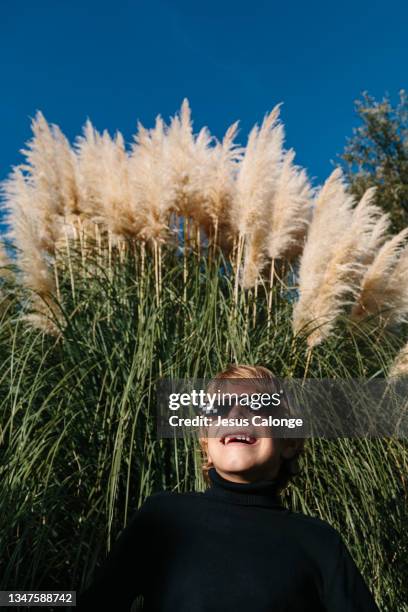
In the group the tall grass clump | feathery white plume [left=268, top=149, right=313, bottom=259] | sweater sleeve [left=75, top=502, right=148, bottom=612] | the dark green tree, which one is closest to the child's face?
sweater sleeve [left=75, top=502, right=148, bottom=612]

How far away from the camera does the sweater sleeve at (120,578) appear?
1535 millimetres

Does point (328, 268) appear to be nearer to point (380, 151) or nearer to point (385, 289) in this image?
point (385, 289)

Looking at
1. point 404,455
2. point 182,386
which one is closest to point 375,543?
point 404,455

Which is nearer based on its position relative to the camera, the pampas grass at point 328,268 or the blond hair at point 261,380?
the blond hair at point 261,380

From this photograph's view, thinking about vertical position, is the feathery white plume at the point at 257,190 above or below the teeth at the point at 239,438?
above

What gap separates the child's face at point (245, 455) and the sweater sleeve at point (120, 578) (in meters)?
0.23

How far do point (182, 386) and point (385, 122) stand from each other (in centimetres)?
1035

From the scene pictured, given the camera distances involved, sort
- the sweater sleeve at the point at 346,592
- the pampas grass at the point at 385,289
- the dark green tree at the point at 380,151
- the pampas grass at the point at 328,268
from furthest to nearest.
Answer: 1. the dark green tree at the point at 380,151
2. the pampas grass at the point at 385,289
3. the pampas grass at the point at 328,268
4. the sweater sleeve at the point at 346,592

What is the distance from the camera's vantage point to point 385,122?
11961 mm

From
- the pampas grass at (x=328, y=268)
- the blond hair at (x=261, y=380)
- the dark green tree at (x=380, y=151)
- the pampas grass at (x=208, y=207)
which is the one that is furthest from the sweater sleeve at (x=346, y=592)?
the dark green tree at (x=380, y=151)

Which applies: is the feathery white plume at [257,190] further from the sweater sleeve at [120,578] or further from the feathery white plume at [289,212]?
the sweater sleeve at [120,578]

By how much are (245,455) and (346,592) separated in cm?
38

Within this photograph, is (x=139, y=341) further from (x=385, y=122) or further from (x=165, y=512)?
(x=385, y=122)

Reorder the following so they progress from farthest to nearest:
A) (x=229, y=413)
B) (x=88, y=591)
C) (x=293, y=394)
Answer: (x=293, y=394)
(x=229, y=413)
(x=88, y=591)
